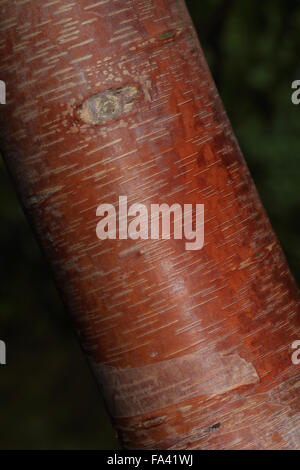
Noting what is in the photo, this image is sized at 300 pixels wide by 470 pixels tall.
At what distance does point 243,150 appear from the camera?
3.06m

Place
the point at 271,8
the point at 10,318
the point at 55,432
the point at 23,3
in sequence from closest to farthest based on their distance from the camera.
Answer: the point at 23,3
the point at 271,8
the point at 55,432
the point at 10,318

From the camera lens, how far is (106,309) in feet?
2.04

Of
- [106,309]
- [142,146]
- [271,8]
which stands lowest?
[106,309]

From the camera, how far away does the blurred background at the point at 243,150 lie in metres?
2.90

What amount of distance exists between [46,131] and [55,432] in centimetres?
276

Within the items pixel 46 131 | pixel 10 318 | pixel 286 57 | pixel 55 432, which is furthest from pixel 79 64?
pixel 10 318

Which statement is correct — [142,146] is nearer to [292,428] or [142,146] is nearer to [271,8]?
[292,428]

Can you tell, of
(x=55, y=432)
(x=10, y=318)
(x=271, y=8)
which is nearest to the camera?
(x=271, y=8)

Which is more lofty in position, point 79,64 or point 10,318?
point 79,64

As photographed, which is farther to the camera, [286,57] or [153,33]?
[286,57]

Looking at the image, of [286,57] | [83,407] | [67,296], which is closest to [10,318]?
[83,407]

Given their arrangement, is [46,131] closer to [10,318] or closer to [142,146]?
[142,146]

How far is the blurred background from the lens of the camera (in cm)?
290

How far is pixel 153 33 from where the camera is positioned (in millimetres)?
618
